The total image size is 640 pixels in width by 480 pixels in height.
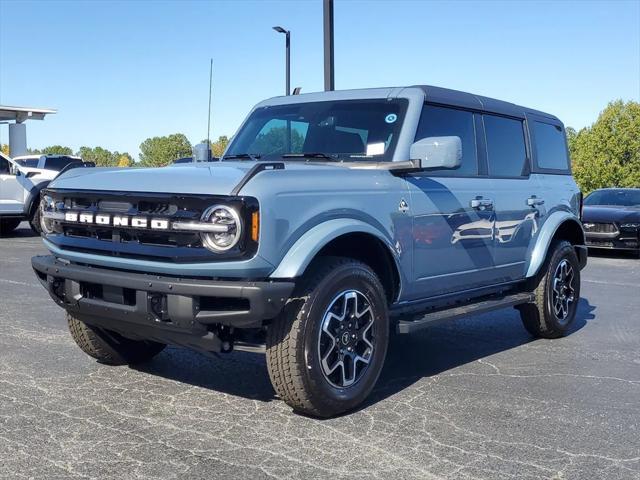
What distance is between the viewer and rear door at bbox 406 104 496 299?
4.66 metres

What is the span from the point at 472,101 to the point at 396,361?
2087 millimetres

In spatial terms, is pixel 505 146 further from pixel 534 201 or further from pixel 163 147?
pixel 163 147

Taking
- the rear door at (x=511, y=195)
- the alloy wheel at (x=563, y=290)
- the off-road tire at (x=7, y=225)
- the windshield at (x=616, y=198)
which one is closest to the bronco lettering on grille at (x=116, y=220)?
the rear door at (x=511, y=195)

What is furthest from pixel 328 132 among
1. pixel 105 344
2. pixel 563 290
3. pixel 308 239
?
pixel 563 290

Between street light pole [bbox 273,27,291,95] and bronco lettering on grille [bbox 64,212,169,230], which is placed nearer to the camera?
bronco lettering on grille [bbox 64,212,169,230]

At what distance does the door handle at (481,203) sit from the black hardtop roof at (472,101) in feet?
2.42

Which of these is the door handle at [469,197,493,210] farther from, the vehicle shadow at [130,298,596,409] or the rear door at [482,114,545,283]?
the vehicle shadow at [130,298,596,409]

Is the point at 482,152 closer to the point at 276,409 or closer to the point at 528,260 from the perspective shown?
the point at 528,260

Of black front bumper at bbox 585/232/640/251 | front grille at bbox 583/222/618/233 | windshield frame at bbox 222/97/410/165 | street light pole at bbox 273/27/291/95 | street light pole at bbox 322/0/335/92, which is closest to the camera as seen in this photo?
windshield frame at bbox 222/97/410/165

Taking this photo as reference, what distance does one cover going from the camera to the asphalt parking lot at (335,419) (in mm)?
Result: 3324

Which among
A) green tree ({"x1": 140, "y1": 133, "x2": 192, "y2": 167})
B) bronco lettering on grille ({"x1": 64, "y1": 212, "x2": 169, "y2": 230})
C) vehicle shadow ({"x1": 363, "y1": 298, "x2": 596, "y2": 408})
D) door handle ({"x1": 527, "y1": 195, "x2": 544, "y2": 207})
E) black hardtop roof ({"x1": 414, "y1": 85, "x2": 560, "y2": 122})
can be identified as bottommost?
vehicle shadow ({"x1": 363, "y1": 298, "x2": 596, "y2": 408})

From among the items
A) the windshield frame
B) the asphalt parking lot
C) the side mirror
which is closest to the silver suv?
the asphalt parking lot

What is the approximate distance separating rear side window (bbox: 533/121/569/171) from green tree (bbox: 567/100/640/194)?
130 feet

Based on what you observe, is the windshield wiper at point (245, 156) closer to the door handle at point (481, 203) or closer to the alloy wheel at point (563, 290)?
the door handle at point (481, 203)
